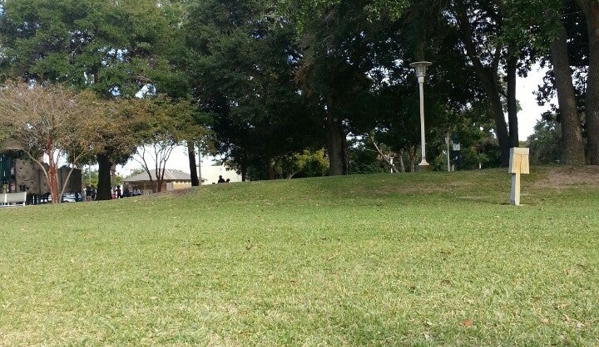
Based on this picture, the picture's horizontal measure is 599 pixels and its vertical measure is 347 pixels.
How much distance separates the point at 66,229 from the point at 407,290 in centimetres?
→ 756

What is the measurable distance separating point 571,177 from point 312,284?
12.9 meters

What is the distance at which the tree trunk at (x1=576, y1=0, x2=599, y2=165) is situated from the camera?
14258mm

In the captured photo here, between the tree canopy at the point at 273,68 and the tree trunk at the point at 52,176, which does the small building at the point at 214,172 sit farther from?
the tree trunk at the point at 52,176

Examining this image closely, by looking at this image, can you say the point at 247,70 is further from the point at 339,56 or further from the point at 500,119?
the point at 500,119

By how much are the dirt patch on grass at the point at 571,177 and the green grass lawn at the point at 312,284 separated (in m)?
6.14

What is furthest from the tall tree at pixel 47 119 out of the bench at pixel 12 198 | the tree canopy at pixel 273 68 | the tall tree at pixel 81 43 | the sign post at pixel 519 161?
the sign post at pixel 519 161

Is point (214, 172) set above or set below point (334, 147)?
below

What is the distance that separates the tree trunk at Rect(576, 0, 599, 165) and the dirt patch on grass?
94 cm

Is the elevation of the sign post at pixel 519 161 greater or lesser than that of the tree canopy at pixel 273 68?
lesser

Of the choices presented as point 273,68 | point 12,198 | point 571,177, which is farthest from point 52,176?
point 571,177

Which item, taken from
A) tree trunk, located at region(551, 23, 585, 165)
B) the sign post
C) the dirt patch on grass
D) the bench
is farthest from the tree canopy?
the sign post

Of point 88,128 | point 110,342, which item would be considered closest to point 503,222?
point 110,342

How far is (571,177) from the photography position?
14.8 metres

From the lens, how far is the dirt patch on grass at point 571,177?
566 inches
